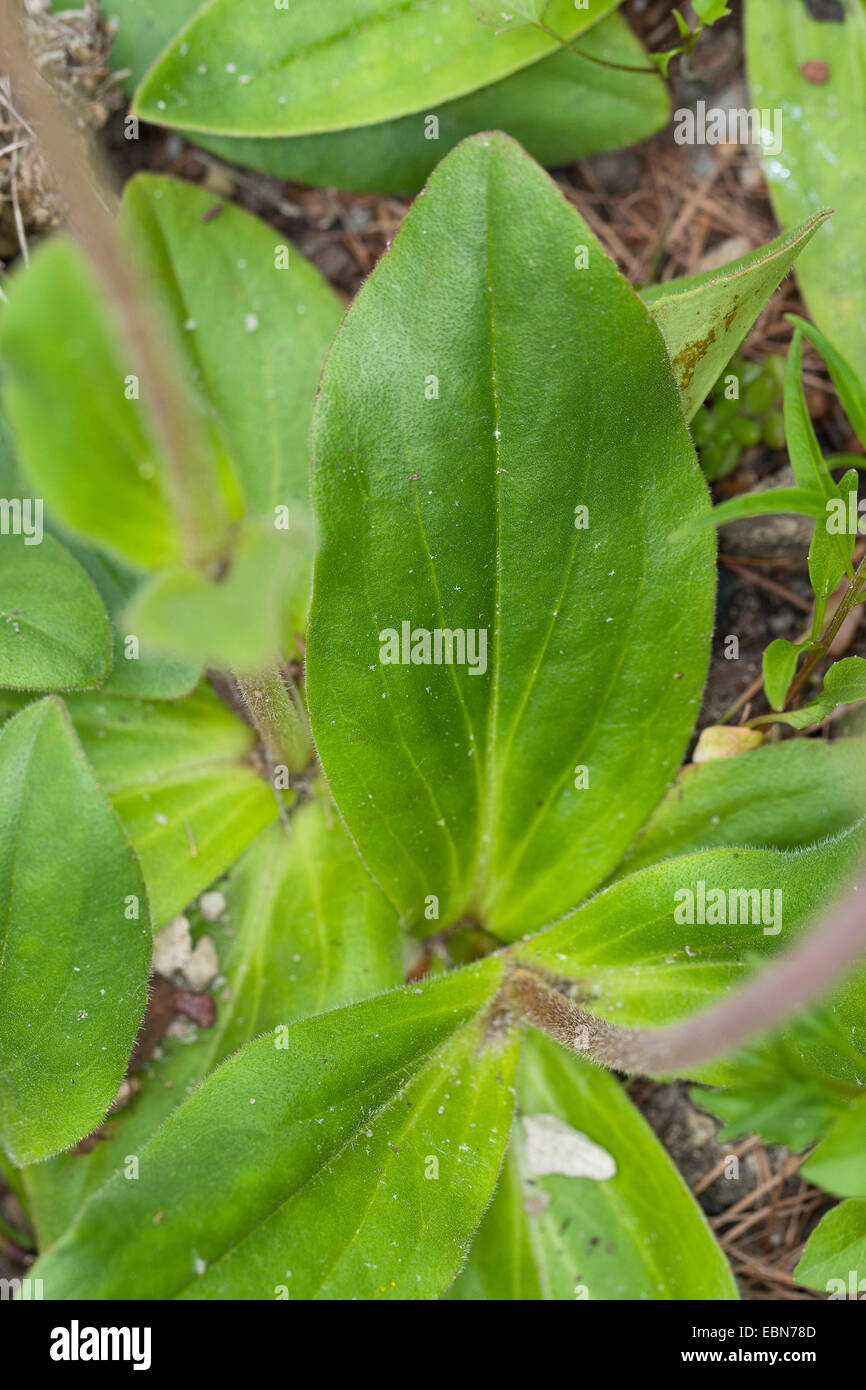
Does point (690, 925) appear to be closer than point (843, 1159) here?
No

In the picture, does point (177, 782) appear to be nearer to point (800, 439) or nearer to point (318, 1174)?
point (318, 1174)

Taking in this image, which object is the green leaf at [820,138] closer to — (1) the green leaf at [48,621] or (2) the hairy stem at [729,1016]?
(2) the hairy stem at [729,1016]

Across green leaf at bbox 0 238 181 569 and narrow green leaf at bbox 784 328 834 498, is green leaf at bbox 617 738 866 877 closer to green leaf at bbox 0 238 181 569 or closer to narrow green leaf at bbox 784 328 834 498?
narrow green leaf at bbox 784 328 834 498

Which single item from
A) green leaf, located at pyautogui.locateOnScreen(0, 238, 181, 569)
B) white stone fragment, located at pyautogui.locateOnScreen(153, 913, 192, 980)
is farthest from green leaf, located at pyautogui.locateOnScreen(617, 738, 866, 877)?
green leaf, located at pyautogui.locateOnScreen(0, 238, 181, 569)

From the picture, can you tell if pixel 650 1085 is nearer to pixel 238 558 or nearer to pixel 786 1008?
pixel 786 1008

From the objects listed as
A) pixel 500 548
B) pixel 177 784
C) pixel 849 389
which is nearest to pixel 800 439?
pixel 849 389

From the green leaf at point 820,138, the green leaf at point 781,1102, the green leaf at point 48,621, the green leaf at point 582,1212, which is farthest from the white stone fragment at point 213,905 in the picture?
the green leaf at point 820,138
